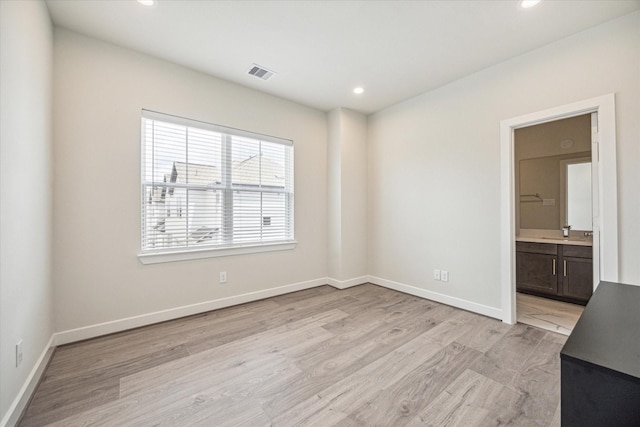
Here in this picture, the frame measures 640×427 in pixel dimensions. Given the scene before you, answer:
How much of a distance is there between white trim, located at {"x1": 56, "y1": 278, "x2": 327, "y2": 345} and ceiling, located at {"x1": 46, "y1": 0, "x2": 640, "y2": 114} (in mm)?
2659

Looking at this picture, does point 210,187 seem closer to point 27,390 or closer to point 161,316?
point 161,316

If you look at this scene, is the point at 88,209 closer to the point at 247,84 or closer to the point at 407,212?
the point at 247,84

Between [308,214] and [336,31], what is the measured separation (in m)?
2.37

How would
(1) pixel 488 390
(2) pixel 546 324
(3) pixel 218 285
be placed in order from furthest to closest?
(3) pixel 218 285 < (2) pixel 546 324 < (1) pixel 488 390

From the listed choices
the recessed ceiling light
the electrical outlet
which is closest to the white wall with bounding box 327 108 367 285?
the recessed ceiling light

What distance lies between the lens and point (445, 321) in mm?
2871

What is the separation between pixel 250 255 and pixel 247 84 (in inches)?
85.3

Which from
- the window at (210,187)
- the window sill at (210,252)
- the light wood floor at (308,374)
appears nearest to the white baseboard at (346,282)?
the window sill at (210,252)

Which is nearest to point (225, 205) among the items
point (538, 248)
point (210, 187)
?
point (210, 187)

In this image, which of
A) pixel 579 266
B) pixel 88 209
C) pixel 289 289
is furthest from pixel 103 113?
pixel 579 266

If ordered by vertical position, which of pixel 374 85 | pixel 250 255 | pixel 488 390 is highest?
pixel 374 85

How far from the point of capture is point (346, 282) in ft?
13.5

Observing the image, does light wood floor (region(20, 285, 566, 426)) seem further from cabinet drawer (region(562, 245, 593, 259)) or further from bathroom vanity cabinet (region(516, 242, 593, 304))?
cabinet drawer (region(562, 245, 593, 259))

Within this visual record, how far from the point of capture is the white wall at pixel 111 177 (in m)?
2.38
